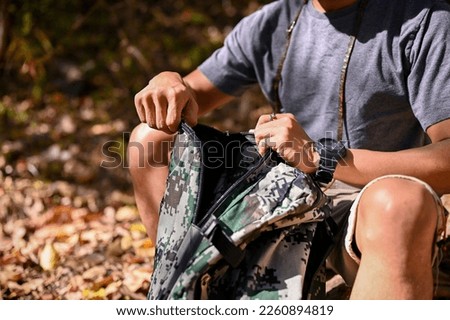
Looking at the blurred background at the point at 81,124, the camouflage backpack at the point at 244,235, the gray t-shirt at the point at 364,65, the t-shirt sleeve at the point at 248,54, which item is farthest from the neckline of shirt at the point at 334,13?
the blurred background at the point at 81,124

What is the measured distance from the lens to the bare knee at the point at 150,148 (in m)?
2.43

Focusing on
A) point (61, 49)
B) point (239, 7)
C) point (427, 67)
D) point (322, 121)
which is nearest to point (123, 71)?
point (61, 49)

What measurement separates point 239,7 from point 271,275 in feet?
16.2

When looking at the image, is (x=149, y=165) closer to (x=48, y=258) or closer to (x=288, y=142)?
(x=288, y=142)

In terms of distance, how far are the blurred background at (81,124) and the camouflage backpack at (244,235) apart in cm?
88

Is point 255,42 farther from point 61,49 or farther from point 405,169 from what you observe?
point 61,49

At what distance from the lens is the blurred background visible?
305 cm

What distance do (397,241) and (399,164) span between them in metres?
0.39

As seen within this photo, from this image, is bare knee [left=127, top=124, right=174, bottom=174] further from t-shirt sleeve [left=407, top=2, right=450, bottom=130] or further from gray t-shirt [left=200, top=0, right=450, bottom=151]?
t-shirt sleeve [left=407, top=2, right=450, bottom=130]

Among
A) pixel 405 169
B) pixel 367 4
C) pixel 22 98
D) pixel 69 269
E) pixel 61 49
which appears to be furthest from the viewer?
pixel 61 49

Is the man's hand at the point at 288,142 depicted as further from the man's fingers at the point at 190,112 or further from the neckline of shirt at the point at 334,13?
the neckline of shirt at the point at 334,13

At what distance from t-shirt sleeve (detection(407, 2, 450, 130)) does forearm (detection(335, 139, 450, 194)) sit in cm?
13

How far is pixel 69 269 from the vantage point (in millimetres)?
2992

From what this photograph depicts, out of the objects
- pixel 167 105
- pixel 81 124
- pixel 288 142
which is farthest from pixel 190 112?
pixel 81 124
